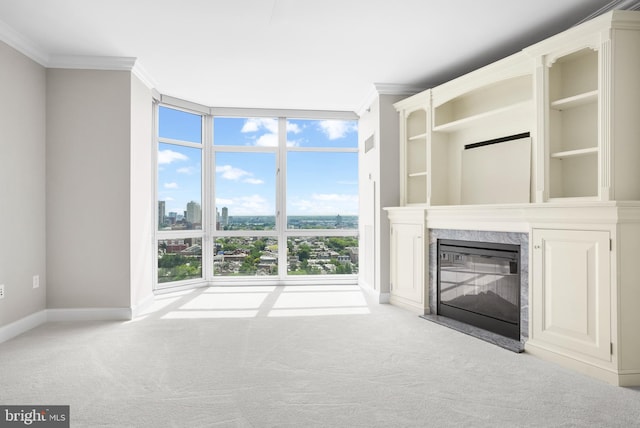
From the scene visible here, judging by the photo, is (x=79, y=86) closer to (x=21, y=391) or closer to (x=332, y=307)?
(x=21, y=391)

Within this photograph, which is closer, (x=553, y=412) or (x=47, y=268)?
(x=553, y=412)

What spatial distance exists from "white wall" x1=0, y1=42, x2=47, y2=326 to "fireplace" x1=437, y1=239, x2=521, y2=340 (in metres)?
4.07

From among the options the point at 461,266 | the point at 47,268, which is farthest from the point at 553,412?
the point at 47,268

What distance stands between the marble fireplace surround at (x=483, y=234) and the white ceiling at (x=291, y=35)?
5.18ft

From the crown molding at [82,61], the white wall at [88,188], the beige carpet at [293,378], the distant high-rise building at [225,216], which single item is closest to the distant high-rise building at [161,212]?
the distant high-rise building at [225,216]

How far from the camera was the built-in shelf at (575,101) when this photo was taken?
277 cm

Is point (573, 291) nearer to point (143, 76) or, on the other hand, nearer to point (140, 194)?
point (140, 194)

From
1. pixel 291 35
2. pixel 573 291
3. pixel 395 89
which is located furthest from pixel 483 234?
pixel 291 35

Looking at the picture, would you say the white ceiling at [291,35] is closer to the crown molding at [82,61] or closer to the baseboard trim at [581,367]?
the crown molding at [82,61]

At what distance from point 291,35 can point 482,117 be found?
196cm

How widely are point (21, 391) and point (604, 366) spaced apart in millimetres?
3709

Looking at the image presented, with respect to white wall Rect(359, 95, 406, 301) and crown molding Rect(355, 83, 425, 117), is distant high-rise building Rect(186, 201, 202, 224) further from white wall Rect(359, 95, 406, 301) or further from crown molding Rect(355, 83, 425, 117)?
crown molding Rect(355, 83, 425, 117)

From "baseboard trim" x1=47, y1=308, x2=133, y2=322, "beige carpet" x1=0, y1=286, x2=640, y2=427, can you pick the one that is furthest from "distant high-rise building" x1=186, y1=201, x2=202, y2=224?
"beige carpet" x1=0, y1=286, x2=640, y2=427

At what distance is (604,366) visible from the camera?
2580 millimetres
